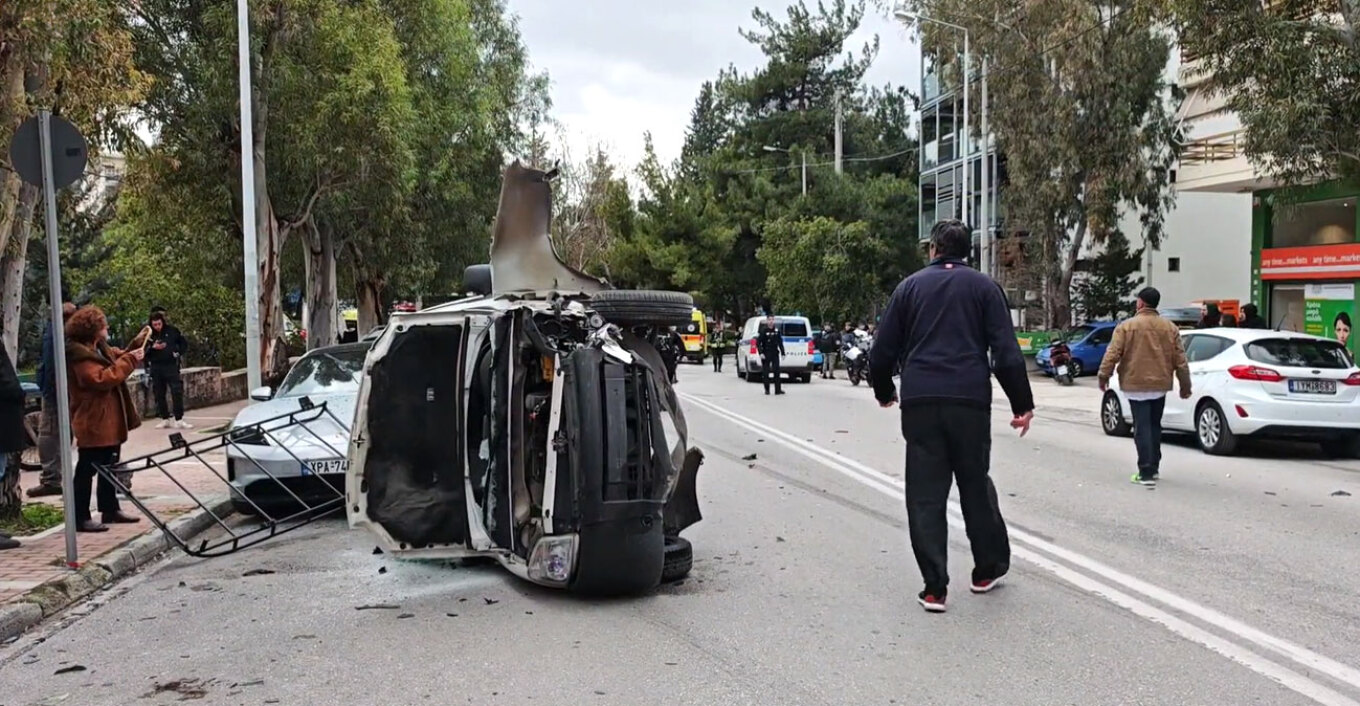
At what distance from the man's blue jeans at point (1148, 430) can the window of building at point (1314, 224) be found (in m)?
16.2

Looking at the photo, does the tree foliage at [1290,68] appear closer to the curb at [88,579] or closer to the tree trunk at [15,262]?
the curb at [88,579]

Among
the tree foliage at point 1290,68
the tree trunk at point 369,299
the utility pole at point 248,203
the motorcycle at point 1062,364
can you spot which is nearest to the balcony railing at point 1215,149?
the motorcycle at point 1062,364

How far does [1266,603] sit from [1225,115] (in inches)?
1060

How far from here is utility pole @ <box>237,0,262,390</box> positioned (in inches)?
591

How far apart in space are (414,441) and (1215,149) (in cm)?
2388

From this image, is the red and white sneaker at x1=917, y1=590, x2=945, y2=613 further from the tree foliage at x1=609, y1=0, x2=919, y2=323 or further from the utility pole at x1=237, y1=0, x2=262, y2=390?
the tree foliage at x1=609, y1=0, x2=919, y2=323

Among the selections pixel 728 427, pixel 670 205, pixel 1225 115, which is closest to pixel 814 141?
pixel 670 205

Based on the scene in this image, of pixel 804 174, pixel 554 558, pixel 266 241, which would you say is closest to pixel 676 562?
pixel 554 558

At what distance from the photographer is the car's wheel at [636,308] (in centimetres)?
660

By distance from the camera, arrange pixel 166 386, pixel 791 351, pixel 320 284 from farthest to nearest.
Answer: pixel 791 351
pixel 320 284
pixel 166 386

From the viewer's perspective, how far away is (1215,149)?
25.4m

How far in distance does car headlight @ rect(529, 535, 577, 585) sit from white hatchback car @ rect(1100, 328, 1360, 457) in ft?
29.9

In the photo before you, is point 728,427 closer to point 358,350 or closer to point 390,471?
→ point 358,350

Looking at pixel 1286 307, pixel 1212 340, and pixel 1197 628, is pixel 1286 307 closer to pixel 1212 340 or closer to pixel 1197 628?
pixel 1212 340
